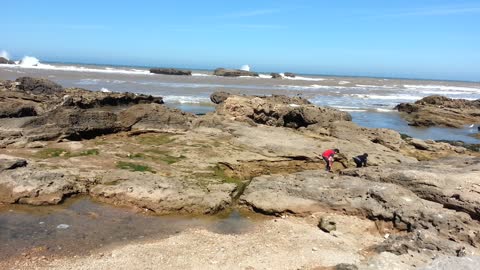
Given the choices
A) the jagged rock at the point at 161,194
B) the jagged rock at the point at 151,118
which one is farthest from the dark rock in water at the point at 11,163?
the jagged rock at the point at 151,118

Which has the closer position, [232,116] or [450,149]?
[450,149]

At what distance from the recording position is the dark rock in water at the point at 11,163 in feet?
36.4

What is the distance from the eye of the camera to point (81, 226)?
31.0 feet

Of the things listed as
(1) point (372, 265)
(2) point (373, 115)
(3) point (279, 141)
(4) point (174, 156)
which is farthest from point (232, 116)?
(2) point (373, 115)

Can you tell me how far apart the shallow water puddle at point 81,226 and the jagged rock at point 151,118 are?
257 inches

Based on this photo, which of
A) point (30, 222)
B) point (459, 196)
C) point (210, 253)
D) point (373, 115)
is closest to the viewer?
point (210, 253)

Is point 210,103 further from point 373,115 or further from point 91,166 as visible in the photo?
point 91,166

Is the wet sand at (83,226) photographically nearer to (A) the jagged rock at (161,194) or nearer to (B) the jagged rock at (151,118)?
(A) the jagged rock at (161,194)

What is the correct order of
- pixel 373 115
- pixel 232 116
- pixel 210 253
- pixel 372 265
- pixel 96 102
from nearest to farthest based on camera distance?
pixel 372 265, pixel 210 253, pixel 96 102, pixel 232 116, pixel 373 115

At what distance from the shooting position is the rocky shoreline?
9.88 m

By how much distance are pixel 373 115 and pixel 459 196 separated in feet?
86.5

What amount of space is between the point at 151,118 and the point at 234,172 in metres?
5.33

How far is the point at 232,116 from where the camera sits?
66.8ft

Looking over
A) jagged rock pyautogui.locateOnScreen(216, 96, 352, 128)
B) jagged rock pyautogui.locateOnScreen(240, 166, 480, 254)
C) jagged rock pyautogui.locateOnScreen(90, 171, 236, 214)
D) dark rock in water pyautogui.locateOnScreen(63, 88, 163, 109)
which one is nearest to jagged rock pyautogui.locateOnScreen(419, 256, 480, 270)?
jagged rock pyautogui.locateOnScreen(240, 166, 480, 254)
